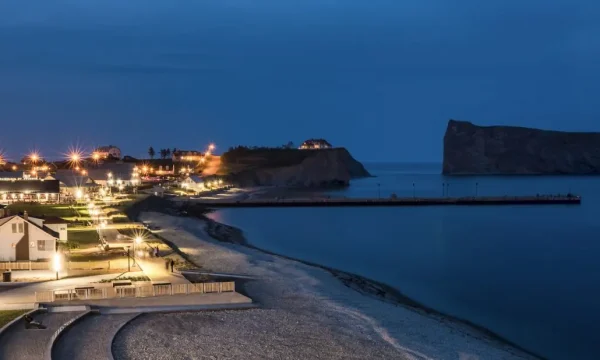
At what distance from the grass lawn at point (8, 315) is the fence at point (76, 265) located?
660cm

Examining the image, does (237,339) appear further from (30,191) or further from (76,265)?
(30,191)

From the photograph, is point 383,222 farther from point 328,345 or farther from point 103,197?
point 328,345

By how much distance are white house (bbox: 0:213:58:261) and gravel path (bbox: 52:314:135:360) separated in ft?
28.8

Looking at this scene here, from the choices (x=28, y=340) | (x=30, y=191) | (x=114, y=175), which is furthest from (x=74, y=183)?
(x=28, y=340)

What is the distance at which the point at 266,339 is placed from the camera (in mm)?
17094

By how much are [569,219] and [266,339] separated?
63015mm

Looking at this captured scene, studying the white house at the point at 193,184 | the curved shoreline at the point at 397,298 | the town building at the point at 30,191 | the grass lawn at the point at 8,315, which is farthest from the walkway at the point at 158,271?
the white house at the point at 193,184

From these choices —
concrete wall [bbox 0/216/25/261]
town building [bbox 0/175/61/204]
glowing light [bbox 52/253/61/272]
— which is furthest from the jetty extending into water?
glowing light [bbox 52/253/61/272]

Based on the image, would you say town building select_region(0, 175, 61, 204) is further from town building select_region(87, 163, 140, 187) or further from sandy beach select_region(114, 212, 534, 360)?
sandy beach select_region(114, 212, 534, 360)

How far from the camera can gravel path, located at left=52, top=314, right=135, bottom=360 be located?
566 inches

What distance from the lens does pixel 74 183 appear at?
7781 cm

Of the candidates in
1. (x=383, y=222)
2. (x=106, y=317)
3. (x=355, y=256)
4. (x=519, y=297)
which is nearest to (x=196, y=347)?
(x=106, y=317)

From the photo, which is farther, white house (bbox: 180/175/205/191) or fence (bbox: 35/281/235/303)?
white house (bbox: 180/175/205/191)

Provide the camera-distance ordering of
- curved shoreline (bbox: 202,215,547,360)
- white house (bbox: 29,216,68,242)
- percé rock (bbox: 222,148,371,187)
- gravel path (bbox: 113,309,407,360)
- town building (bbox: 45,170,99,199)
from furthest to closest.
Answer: percé rock (bbox: 222,148,371,187) < town building (bbox: 45,170,99,199) < white house (bbox: 29,216,68,242) < curved shoreline (bbox: 202,215,547,360) < gravel path (bbox: 113,309,407,360)
